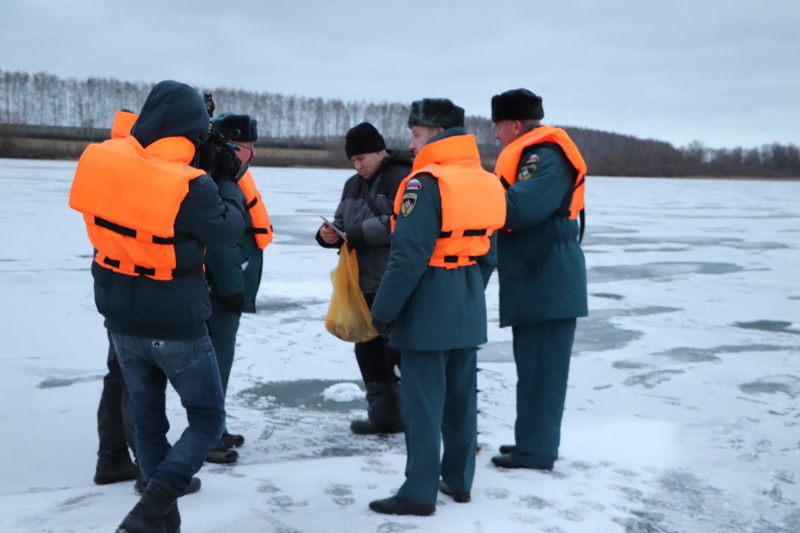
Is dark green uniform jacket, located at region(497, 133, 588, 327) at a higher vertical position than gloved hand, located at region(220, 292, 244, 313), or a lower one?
higher

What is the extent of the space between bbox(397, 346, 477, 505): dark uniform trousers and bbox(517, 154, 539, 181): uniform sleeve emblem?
0.90 metres

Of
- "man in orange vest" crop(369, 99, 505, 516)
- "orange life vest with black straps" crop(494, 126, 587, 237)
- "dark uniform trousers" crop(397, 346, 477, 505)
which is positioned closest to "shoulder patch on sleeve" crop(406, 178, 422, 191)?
"man in orange vest" crop(369, 99, 505, 516)

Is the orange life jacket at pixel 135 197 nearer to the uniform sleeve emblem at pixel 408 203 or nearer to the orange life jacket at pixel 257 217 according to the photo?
the uniform sleeve emblem at pixel 408 203

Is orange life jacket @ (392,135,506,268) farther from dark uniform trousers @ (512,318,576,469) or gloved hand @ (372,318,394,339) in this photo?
dark uniform trousers @ (512,318,576,469)

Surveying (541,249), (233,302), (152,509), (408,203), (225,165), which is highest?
(225,165)

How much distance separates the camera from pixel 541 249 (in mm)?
3754

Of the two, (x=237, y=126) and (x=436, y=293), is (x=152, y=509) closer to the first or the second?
(x=436, y=293)

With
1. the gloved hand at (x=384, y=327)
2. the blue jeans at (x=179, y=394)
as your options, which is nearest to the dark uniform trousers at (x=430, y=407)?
the gloved hand at (x=384, y=327)

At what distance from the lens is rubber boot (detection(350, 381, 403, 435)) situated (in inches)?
169

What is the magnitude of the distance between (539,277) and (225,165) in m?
1.57

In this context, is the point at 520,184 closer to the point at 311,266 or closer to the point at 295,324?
the point at 295,324

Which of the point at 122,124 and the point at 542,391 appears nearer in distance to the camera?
the point at 122,124

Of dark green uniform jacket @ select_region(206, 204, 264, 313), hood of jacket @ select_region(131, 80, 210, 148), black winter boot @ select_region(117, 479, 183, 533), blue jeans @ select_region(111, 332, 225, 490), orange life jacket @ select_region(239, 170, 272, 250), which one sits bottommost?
black winter boot @ select_region(117, 479, 183, 533)

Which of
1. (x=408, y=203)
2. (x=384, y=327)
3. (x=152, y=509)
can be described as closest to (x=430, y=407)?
(x=384, y=327)
